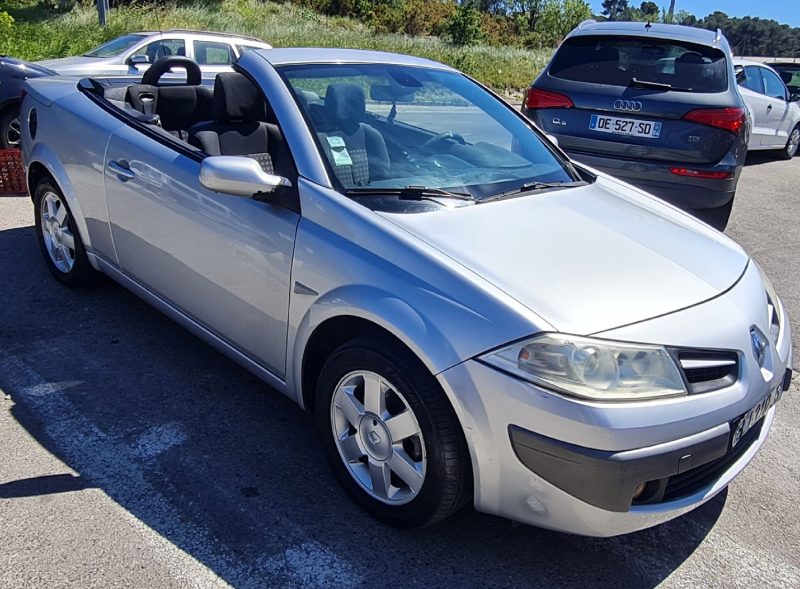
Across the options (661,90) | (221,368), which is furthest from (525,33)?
(221,368)

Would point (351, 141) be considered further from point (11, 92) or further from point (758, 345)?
point (11, 92)

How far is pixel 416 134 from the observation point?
3416 mm

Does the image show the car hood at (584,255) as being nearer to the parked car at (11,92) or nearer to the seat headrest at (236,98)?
the seat headrest at (236,98)

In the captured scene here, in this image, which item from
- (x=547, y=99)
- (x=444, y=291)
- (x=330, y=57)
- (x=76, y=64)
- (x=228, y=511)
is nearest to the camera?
(x=444, y=291)

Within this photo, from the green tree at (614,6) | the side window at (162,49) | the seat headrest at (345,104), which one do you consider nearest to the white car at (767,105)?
the side window at (162,49)

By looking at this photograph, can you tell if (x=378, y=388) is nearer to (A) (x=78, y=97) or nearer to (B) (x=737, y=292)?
(B) (x=737, y=292)

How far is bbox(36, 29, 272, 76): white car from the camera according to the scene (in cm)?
952

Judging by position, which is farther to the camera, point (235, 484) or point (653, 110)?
point (653, 110)

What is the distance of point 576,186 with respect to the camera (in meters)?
3.47

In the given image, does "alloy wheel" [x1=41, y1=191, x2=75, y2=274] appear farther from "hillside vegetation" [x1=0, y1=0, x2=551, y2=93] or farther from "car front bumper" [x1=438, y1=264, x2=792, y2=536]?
"hillside vegetation" [x1=0, y1=0, x2=551, y2=93]

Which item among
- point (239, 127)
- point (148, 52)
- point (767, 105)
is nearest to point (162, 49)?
point (148, 52)

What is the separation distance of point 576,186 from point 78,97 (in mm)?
2943

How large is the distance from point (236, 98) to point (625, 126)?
3.45 metres

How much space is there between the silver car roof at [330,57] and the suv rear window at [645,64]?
253cm
